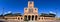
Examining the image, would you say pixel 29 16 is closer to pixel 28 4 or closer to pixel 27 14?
pixel 27 14

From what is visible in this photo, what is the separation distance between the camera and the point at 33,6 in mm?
52906

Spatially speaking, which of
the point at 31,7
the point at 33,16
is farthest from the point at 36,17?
the point at 31,7

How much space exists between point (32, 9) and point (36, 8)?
5.14 feet

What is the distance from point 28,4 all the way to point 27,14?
4118 mm

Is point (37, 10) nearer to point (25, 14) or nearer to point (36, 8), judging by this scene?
point (36, 8)

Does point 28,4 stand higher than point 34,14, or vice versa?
point 28,4

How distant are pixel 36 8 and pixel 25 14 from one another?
4.77m

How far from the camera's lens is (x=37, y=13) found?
51094mm

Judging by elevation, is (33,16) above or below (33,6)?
below

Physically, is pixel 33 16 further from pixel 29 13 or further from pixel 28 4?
pixel 28 4

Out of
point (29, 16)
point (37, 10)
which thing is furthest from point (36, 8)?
point (29, 16)

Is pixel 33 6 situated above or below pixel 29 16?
above

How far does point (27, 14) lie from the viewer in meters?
51.2

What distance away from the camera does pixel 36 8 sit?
52.0m
